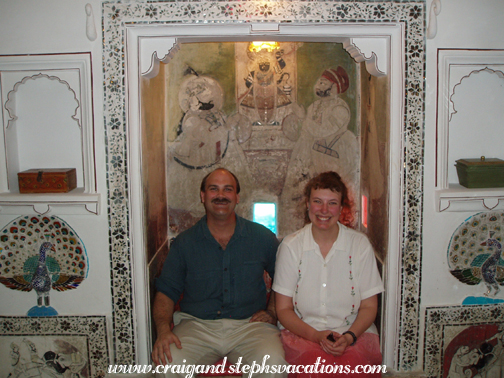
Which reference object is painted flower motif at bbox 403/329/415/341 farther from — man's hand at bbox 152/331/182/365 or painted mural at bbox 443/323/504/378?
man's hand at bbox 152/331/182/365

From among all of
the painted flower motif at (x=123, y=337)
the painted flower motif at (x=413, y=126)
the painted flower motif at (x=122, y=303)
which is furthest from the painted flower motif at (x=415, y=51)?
the painted flower motif at (x=123, y=337)

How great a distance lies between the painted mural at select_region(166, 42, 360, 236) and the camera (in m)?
3.71

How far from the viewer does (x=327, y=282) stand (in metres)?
2.63

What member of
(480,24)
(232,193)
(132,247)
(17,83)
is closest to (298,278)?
(232,193)

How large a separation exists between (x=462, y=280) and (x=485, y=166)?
749mm

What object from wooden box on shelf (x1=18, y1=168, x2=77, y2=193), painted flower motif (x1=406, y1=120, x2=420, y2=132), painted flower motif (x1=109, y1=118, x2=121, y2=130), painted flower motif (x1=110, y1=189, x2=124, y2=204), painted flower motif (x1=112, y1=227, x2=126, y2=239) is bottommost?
painted flower motif (x1=112, y1=227, x2=126, y2=239)

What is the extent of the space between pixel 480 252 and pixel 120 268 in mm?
2323

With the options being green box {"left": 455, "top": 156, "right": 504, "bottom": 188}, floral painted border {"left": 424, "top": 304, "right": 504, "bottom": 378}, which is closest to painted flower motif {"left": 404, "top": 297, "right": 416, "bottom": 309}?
floral painted border {"left": 424, "top": 304, "right": 504, "bottom": 378}

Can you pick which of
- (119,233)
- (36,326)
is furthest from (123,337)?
(119,233)

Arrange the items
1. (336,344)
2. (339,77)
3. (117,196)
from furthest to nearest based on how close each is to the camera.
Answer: (339,77) < (117,196) < (336,344)

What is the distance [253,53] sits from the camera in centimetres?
371

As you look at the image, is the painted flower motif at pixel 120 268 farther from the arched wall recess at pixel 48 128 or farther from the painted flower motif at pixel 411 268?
the painted flower motif at pixel 411 268

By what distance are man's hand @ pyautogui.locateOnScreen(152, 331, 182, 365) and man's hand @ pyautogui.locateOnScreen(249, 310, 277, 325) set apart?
51 centimetres

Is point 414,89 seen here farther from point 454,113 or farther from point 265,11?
point 265,11
